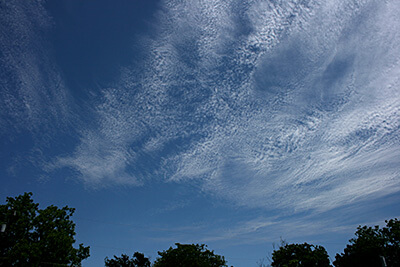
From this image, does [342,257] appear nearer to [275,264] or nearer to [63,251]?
[275,264]

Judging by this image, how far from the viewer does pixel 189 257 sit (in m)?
38.7

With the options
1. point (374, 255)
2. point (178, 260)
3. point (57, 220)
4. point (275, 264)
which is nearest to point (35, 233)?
point (57, 220)

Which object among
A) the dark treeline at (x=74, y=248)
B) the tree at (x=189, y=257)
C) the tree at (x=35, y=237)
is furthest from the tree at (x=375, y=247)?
the tree at (x=35, y=237)

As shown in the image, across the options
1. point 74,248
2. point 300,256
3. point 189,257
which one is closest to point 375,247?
point 300,256

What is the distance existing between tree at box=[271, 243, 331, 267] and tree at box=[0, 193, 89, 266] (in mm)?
28179

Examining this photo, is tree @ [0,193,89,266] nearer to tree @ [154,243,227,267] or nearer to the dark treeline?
the dark treeline

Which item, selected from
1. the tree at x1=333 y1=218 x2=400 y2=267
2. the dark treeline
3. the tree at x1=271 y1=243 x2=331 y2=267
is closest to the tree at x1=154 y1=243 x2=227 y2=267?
the dark treeline

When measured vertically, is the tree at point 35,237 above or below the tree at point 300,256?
above

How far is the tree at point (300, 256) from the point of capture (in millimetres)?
35791

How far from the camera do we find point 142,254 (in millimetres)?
52875

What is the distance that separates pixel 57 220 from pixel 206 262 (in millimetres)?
22795

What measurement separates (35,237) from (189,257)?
71.5ft

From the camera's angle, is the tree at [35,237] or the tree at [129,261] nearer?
the tree at [35,237]

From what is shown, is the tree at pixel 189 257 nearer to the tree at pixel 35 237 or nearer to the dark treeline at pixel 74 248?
the dark treeline at pixel 74 248
